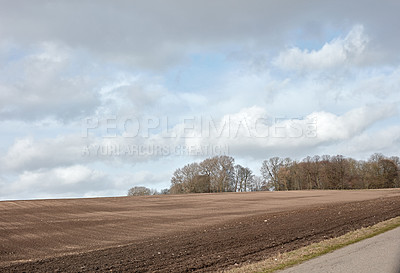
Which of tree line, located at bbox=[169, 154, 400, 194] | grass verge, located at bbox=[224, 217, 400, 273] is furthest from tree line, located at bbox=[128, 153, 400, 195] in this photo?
grass verge, located at bbox=[224, 217, 400, 273]

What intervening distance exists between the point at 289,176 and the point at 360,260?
104169mm

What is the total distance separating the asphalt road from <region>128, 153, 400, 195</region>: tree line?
87042mm

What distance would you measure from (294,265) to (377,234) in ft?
26.6

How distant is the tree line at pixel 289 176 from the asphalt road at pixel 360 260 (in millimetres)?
87042

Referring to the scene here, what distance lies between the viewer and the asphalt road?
12.2 metres

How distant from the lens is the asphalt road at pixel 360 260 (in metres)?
12.2

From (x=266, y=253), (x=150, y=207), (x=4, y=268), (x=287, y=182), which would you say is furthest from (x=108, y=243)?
(x=287, y=182)

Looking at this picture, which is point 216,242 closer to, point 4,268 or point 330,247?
point 330,247

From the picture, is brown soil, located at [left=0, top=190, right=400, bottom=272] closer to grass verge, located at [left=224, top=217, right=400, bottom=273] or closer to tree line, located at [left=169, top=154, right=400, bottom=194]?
grass verge, located at [left=224, top=217, right=400, bottom=273]

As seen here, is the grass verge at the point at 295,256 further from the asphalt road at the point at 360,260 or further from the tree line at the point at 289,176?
the tree line at the point at 289,176

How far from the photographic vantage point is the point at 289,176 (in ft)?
378

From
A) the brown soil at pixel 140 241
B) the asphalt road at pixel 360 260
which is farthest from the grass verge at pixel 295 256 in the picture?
the brown soil at pixel 140 241

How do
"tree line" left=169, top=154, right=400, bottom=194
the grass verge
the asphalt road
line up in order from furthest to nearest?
"tree line" left=169, top=154, right=400, bottom=194
the grass verge
the asphalt road

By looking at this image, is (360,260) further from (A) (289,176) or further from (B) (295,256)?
(A) (289,176)
